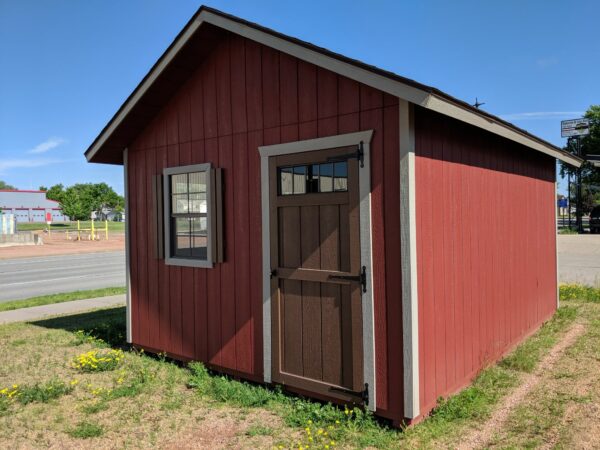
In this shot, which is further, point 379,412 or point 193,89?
point 193,89

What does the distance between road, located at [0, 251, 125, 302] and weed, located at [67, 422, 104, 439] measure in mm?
8881

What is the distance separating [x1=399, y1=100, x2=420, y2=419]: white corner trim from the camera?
13.1 feet

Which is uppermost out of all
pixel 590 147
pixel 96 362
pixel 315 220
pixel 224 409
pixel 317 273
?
pixel 590 147

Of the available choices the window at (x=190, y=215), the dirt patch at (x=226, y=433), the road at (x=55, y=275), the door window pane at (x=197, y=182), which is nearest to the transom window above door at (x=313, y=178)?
the window at (x=190, y=215)

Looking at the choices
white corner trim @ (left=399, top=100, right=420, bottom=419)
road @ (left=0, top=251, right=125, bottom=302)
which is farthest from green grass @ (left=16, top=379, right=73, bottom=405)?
road @ (left=0, top=251, right=125, bottom=302)

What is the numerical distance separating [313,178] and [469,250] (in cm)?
185

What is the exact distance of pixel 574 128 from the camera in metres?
38.4

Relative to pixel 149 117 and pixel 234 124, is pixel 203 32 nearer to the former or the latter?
pixel 234 124

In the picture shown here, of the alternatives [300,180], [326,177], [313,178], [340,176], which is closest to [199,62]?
[300,180]

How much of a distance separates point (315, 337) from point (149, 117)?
367 centimetres

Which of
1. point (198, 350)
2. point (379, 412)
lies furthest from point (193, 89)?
point (379, 412)

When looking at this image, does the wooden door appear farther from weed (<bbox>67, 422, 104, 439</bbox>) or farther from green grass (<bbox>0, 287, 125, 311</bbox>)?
green grass (<bbox>0, 287, 125, 311</bbox>)

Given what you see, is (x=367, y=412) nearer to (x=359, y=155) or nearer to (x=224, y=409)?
(x=224, y=409)

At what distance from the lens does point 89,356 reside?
6066mm
